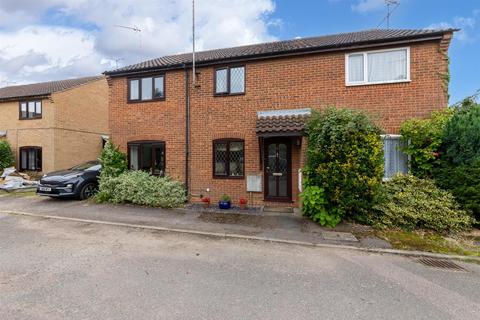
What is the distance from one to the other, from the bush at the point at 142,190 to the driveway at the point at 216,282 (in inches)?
135

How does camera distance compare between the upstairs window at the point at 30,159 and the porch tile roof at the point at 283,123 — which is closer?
the porch tile roof at the point at 283,123

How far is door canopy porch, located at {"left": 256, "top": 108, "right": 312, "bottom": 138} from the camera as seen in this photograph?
27.5 ft

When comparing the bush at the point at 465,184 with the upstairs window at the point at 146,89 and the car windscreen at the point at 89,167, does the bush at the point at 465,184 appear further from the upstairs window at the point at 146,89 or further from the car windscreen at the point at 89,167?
the car windscreen at the point at 89,167

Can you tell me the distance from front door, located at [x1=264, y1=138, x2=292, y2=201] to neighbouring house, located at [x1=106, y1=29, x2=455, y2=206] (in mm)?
35

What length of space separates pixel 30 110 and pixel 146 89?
11.3m

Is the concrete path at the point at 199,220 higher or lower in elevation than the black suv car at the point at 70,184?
lower

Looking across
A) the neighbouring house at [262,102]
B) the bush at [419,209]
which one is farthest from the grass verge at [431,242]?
the neighbouring house at [262,102]

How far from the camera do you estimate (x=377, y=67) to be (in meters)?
8.73

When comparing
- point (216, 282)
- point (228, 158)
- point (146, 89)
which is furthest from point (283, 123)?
point (146, 89)

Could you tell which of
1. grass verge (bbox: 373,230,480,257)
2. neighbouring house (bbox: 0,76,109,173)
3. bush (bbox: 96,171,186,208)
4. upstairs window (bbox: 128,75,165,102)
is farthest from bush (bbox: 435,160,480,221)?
neighbouring house (bbox: 0,76,109,173)

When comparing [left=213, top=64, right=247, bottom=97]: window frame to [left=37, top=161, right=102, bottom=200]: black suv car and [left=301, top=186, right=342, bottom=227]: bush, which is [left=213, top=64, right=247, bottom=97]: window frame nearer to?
[left=301, top=186, right=342, bottom=227]: bush

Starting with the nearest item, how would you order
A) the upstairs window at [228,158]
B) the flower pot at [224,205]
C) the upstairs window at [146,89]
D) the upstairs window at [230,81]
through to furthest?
the flower pot at [224,205]
the upstairs window at [228,158]
the upstairs window at [230,81]
the upstairs window at [146,89]

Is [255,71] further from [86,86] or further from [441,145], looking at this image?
[86,86]

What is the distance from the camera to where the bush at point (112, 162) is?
10.4 m
